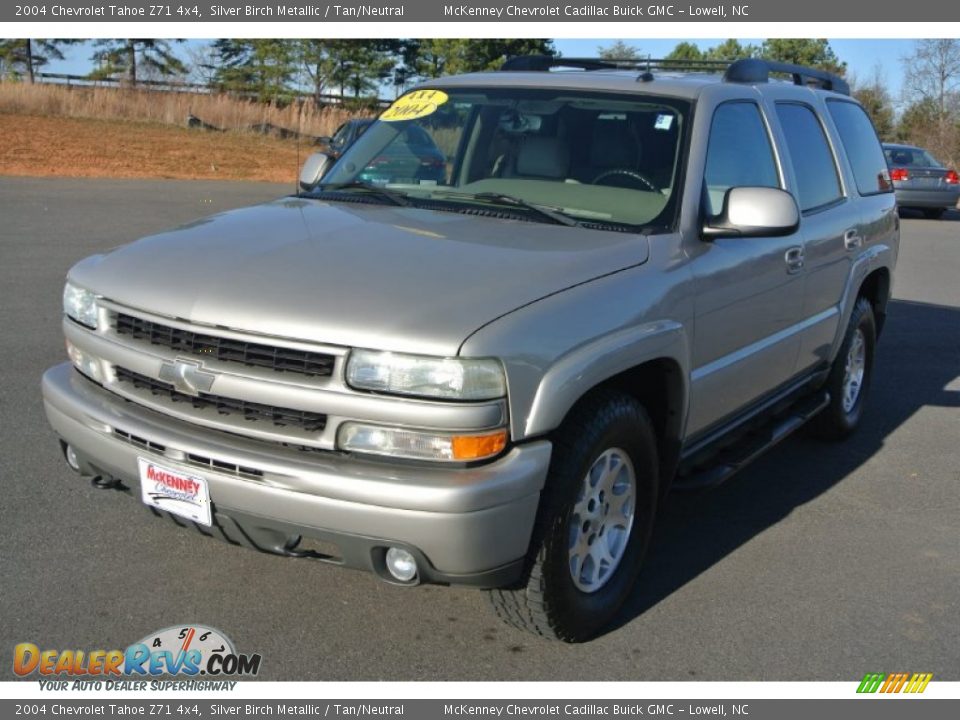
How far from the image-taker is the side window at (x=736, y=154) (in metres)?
4.45

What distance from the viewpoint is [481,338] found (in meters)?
3.05

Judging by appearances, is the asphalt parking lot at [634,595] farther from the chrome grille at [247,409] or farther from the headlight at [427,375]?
the headlight at [427,375]

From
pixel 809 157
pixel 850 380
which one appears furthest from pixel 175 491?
pixel 850 380

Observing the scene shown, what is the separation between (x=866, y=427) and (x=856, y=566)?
7.96 feet

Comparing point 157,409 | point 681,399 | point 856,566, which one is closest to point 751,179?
point 681,399

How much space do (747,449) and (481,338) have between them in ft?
7.29

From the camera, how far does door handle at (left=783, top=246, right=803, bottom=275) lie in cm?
486

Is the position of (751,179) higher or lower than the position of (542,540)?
higher

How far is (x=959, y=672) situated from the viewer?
11.9ft

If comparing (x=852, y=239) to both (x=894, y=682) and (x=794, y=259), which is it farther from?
(x=894, y=682)

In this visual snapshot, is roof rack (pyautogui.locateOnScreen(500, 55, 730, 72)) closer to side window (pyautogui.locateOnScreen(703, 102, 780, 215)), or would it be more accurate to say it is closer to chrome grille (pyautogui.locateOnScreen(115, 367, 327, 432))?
side window (pyautogui.locateOnScreen(703, 102, 780, 215))

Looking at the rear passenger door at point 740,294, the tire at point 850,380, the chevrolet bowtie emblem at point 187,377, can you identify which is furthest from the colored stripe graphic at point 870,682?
the tire at point 850,380

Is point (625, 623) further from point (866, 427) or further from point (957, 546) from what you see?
point (866, 427)

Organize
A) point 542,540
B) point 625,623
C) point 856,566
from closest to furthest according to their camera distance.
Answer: point 542,540, point 625,623, point 856,566
